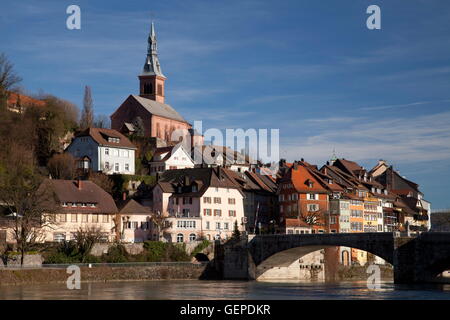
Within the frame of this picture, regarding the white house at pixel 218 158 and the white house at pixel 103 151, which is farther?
the white house at pixel 218 158

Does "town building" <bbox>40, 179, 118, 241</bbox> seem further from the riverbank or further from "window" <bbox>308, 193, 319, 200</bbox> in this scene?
"window" <bbox>308, 193, 319, 200</bbox>

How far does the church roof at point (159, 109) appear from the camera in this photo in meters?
163

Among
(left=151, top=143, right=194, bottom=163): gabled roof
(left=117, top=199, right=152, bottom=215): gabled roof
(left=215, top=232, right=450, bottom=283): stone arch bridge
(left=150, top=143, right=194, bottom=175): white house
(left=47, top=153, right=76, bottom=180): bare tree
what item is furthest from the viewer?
(left=151, top=143, right=194, bottom=163): gabled roof

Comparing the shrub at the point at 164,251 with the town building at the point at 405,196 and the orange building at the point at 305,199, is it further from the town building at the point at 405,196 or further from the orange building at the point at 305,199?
the town building at the point at 405,196

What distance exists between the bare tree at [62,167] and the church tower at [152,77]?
57281 millimetres

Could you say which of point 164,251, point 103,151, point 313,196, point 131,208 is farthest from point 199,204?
point 103,151

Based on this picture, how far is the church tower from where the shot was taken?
183125 millimetres

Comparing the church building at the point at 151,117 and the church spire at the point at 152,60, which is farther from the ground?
the church spire at the point at 152,60

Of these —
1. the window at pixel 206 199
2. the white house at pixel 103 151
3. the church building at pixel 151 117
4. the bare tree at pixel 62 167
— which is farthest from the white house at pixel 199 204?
the church building at pixel 151 117

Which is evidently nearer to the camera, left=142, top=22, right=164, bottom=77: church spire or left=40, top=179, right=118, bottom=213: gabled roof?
left=40, top=179, right=118, bottom=213: gabled roof

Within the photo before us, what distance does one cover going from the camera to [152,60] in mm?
187500

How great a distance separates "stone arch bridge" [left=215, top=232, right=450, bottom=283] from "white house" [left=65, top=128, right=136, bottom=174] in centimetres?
2772

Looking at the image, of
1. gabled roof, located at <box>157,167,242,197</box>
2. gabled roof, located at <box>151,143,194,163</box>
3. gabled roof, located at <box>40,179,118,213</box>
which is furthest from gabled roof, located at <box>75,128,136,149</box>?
gabled roof, located at <box>40,179,118,213</box>
